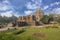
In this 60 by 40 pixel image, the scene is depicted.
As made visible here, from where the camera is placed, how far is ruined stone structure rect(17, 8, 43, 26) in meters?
10.9

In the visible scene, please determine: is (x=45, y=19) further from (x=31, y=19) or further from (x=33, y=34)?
(x=33, y=34)

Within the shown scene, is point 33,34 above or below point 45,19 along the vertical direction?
below

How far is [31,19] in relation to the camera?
36.1ft

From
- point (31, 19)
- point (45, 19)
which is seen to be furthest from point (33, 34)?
point (45, 19)

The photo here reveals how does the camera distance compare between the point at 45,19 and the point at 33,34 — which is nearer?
the point at 33,34

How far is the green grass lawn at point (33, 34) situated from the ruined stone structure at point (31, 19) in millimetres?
404

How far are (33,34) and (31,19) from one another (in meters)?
1.07

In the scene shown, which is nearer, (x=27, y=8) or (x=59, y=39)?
(x=59, y=39)

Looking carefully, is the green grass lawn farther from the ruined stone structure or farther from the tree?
the tree

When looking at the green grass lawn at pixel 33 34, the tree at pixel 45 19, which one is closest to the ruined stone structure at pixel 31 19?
the tree at pixel 45 19

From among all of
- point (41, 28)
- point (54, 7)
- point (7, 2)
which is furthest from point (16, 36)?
point (54, 7)

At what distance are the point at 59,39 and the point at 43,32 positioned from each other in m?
1.07

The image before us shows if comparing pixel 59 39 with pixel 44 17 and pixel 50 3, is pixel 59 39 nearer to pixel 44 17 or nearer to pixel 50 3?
pixel 44 17

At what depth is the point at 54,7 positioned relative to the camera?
1134 centimetres
